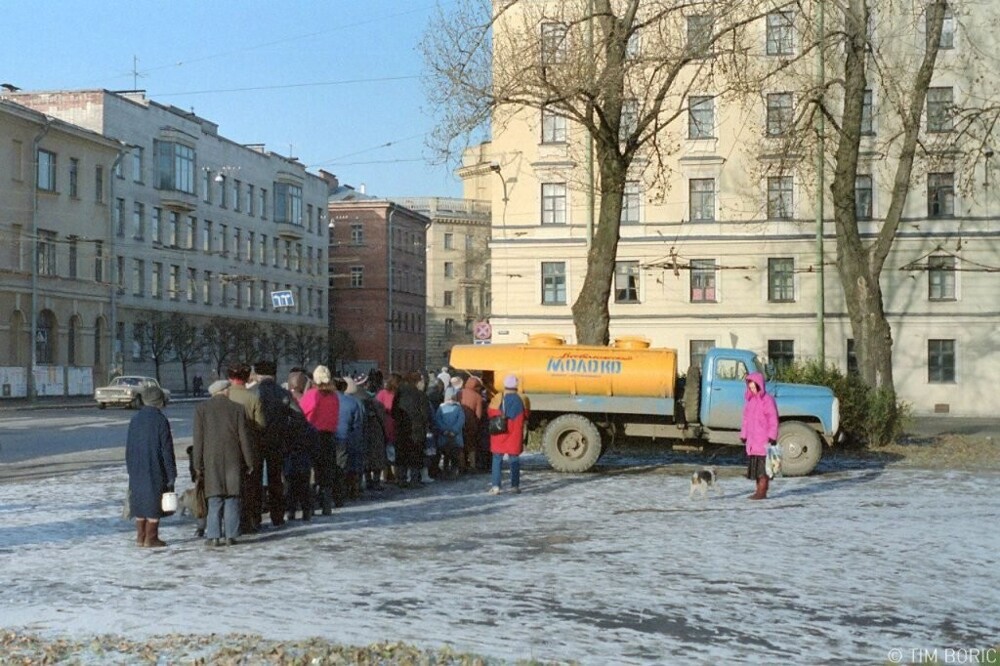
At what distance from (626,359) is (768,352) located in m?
31.2

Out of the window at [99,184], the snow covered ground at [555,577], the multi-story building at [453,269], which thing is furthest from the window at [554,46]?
the multi-story building at [453,269]

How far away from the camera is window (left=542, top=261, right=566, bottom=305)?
53.7 m

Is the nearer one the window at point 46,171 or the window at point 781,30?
the window at point 781,30

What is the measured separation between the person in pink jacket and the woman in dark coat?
27.5ft

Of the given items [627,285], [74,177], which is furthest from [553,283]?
[74,177]

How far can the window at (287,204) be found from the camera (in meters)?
92.2

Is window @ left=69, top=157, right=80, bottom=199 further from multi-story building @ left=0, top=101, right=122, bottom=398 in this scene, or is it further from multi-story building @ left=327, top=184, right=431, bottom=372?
multi-story building @ left=327, top=184, right=431, bottom=372

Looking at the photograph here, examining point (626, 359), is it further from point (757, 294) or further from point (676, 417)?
point (757, 294)

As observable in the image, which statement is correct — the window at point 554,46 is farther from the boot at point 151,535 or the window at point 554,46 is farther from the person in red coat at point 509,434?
the boot at point 151,535

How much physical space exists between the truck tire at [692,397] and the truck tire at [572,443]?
1.64m

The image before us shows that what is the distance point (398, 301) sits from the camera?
11031cm

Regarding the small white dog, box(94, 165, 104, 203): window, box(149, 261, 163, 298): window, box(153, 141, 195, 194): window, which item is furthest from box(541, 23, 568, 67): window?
box(153, 141, 195, 194): window

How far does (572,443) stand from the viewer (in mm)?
22750

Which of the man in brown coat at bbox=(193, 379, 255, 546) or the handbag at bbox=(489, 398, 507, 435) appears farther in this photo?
the handbag at bbox=(489, 398, 507, 435)
